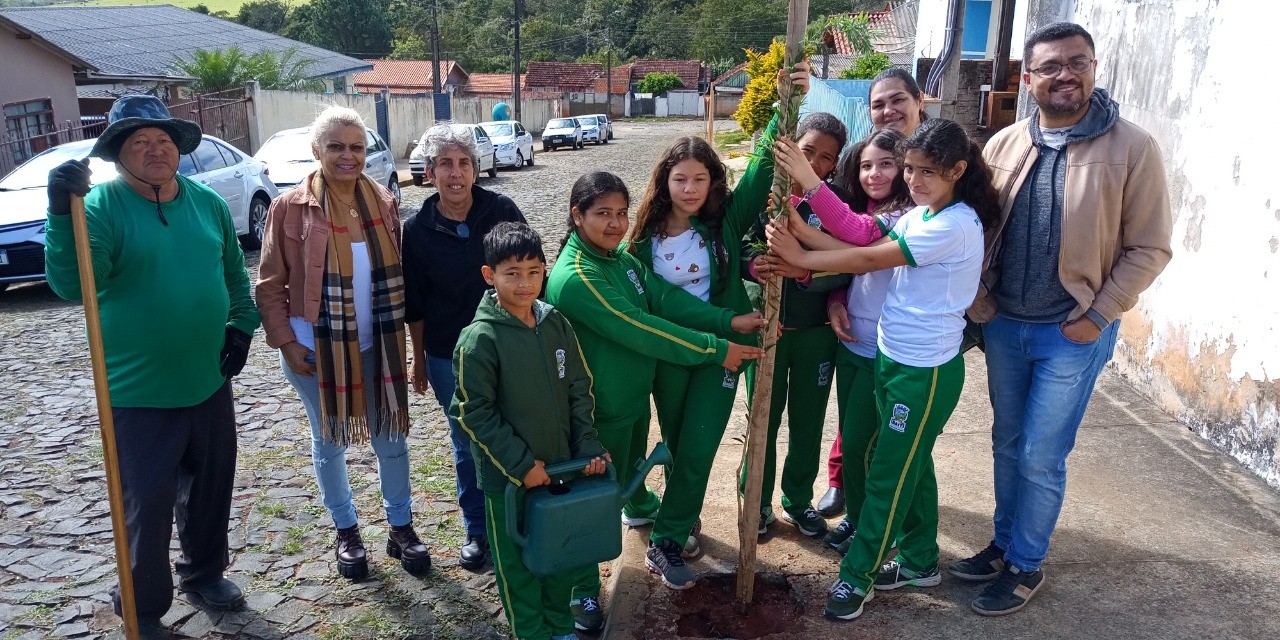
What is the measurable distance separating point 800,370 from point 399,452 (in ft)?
5.73

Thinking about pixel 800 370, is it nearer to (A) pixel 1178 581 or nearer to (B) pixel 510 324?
(B) pixel 510 324

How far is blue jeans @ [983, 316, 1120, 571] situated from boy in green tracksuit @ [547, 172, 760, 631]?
97 cm

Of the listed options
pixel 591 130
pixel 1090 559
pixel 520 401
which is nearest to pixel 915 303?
pixel 520 401

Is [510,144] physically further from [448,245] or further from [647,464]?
[647,464]

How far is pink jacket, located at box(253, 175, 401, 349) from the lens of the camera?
3430 millimetres

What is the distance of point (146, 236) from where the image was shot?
312 cm

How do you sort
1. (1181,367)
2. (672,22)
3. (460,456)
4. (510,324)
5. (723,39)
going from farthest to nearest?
(672,22) → (723,39) → (1181,367) → (460,456) → (510,324)

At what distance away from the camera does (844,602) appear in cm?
327

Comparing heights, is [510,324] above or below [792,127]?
below

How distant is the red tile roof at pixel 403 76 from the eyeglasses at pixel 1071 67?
55.9 metres

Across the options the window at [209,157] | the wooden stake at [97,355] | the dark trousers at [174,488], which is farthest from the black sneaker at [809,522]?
the window at [209,157]

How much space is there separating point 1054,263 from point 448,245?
7.48 ft

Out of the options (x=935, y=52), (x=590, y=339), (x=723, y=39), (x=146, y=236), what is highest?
(x=723, y=39)

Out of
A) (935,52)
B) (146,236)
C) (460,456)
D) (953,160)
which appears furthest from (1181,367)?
(935,52)
